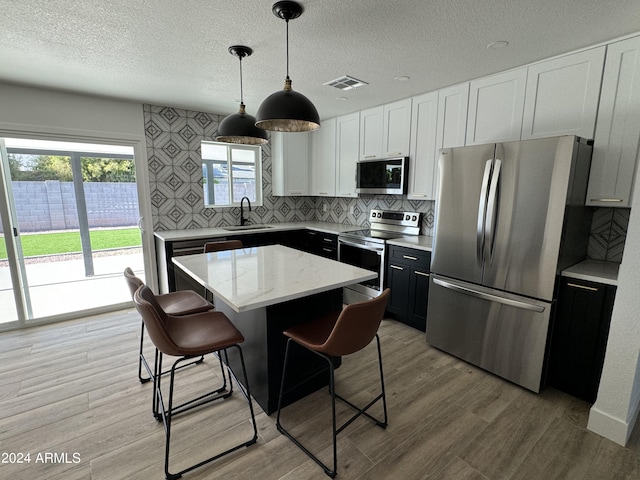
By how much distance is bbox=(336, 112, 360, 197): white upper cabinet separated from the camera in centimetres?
407

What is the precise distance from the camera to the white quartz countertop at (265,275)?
1561 mm

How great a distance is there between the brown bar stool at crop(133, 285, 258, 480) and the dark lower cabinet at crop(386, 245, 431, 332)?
182 centimetres

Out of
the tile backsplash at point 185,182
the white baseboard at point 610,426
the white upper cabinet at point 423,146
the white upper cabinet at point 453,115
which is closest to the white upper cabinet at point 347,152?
the tile backsplash at point 185,182

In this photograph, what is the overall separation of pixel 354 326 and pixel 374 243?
2006 millimetres

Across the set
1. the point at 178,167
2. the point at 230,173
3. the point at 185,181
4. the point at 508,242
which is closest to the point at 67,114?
the point at 178,167

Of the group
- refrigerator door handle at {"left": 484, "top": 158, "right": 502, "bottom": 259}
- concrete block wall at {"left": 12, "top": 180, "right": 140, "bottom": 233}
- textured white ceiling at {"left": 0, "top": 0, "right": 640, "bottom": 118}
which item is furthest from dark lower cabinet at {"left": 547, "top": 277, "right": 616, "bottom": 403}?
concrete block wall at {"left": 12, "top": 180, "right": 140, "bottom": 233}

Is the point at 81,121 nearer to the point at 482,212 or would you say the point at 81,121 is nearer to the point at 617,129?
the point at 482,212

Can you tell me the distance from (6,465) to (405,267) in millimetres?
3101

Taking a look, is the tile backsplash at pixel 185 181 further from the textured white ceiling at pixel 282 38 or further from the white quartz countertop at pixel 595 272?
the white quartz countertop at pixel 595 272

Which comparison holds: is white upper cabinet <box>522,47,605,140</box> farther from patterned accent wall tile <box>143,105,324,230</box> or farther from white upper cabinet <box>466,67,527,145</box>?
patterned accent wall tile <box>143,105,324,230</box>

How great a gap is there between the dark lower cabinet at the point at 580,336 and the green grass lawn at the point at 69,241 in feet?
14.4

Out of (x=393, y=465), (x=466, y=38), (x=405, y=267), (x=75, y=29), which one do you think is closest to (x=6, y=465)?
(x=393, y=465)

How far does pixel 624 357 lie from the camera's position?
5.76ft

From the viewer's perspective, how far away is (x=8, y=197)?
3.09 metres
